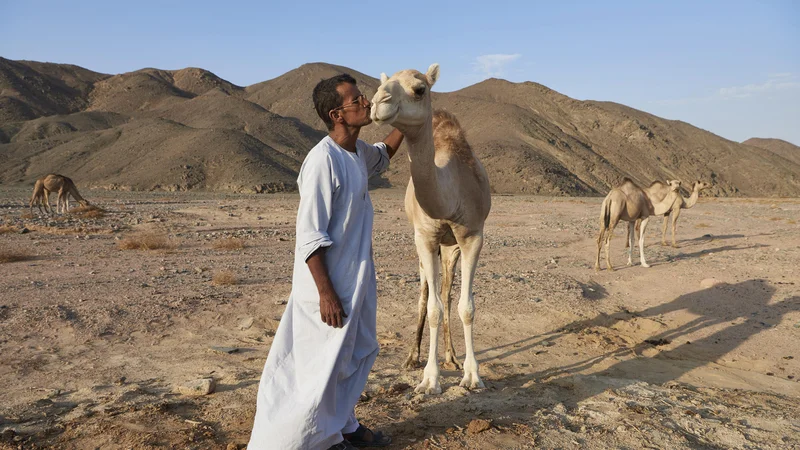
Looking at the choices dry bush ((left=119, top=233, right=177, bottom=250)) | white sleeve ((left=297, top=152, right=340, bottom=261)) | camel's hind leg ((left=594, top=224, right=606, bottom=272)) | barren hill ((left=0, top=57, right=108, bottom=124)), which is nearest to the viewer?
white sleeve ((left=297, top=152, right=340, bottom=261))

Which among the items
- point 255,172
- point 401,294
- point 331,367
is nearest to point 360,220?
point 331,367

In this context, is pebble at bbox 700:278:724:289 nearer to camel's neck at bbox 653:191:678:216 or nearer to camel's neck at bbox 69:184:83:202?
camel's neck at bbox 653:191:678:216

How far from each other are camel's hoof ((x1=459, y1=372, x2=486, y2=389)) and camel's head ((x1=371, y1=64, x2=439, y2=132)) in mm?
2166

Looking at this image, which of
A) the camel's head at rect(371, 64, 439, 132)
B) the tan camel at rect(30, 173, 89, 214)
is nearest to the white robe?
the camel's head at rect(371, 64, 439, 132)

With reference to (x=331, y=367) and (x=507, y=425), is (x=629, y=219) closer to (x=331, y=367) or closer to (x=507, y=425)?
(x=507, y=425)

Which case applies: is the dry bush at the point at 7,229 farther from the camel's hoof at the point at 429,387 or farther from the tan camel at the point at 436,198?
the camel's hoof at the point at 429,387

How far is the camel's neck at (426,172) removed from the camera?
4098 millimetres

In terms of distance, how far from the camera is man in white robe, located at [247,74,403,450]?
122 inches

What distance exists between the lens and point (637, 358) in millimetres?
6328

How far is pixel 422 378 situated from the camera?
5.01 meters

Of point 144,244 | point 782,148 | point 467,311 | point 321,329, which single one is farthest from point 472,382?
point 782,148

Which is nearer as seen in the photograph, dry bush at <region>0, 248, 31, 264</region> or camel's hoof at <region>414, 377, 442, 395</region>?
camel's hoof at <region>414, 377, 442, 395</region>

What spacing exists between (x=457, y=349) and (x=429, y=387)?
173cm

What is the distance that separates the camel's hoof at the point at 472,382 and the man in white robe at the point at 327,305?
160cm
